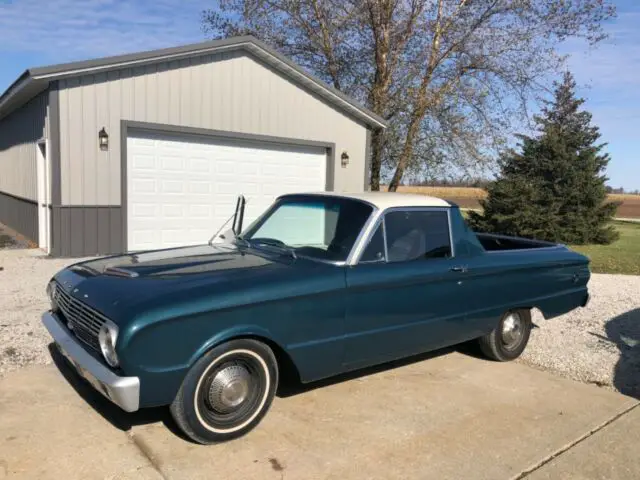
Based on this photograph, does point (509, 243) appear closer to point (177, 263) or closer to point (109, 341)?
point (177, 263)

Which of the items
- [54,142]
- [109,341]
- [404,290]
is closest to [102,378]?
[109,341]

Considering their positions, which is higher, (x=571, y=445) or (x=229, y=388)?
(x=229, y=388)

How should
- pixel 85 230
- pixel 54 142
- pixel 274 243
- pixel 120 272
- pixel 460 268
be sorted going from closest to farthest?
pixel 120 272
pixel 274 243
pixel 460 268
pixel 54 142
pixel 85 230

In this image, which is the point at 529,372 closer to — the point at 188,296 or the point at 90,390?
the point at 188,296

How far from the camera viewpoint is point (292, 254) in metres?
4.03

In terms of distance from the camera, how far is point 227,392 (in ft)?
10.9

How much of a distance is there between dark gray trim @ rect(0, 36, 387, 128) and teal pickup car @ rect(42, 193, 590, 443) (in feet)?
19.5

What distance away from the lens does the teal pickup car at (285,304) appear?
306cm

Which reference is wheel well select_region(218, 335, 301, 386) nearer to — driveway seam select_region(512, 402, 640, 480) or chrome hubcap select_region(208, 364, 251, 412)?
chrome hubcap select_region(208, 364, 251, 412)

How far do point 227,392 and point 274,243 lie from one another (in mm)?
1410

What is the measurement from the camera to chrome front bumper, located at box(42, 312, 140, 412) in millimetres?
2906

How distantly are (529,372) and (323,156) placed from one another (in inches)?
335

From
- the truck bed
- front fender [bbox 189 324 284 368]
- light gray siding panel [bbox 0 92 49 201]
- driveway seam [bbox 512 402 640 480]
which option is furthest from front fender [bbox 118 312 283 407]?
light gray siding panel [bbox 0 92 49 201]

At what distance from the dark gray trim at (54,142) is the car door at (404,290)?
7.17m
